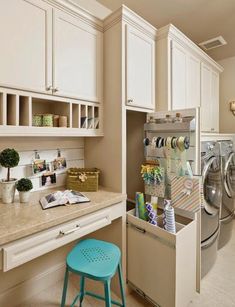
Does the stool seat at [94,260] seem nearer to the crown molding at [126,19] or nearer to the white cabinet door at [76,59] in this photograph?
the white cabinet door at [76,59]

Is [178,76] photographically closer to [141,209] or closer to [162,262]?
[141,209]

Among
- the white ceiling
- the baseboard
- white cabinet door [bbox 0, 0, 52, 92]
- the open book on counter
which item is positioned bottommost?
the baseboard

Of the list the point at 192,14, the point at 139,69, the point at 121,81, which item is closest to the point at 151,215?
the point at 121,81

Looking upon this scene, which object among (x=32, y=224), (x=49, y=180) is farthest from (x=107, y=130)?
(x=32, y=224)

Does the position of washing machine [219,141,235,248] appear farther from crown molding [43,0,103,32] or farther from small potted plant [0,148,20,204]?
small potted plant [0,148,20,204]

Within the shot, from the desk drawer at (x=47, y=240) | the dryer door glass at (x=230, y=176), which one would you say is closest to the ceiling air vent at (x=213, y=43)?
the dryer door glass at (x=230, y=176)

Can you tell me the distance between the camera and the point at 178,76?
6.84 ft

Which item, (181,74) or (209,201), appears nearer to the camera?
(209,201)

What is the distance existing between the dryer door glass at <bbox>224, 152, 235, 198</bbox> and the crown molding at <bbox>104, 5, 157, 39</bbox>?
1812 mm

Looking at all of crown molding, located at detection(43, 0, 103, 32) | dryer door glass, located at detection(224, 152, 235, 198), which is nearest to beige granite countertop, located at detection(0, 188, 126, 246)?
Answer: crown molding, located at detection(43, 0, 103, 32)

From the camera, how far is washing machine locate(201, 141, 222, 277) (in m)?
1.90

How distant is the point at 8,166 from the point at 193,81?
218 cm

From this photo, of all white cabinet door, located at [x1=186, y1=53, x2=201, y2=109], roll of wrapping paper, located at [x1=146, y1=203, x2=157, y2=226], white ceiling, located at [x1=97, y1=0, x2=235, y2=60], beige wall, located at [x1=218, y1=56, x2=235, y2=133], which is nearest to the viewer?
roll of wrapping paper, located at [x1=146, y1=203, x2=157, y2=226]

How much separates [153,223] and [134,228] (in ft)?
0.57
